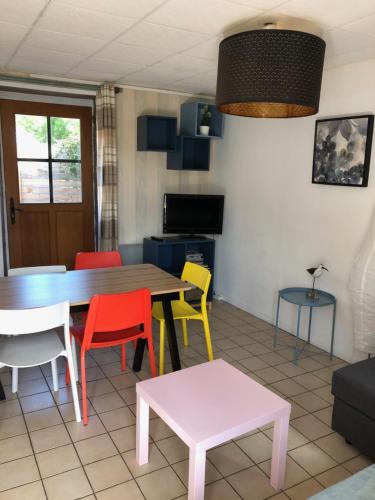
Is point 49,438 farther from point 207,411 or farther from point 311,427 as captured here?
point 311,427

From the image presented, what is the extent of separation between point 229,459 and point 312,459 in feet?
1.49

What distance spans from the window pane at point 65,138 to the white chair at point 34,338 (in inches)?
85.6

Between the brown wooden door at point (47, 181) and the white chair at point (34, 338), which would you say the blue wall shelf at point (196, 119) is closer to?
the brown wooden door at point (47, 181)

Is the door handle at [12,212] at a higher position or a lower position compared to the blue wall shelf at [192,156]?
lower

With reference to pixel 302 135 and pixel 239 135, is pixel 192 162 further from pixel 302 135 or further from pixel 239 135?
pixel 302 135

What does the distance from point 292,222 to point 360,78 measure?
130 centimetres

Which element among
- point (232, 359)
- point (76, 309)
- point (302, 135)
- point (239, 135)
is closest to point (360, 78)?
point (302, 135)

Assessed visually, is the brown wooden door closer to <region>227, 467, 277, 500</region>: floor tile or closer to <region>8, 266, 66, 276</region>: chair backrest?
<region>8, 266, 66, 276</region>: chair backrest

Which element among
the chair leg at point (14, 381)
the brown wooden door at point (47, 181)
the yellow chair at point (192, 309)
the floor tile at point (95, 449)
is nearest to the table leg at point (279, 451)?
the floor tile at point (95, 449)

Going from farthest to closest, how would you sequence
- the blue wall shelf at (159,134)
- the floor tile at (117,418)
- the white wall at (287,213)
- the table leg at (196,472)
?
the blue wall shelf at (159,134)
the white wall at (287,213)
the floor tile at (117,418)
the table leg at (196,472)

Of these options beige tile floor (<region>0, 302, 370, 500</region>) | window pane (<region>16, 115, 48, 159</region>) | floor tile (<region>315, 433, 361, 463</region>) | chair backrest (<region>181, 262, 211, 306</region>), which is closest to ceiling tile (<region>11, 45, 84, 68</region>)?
window pane (<region>16, 115, 48, 159</region>)

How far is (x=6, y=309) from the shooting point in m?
2.31

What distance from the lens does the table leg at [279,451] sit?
78.0 inches

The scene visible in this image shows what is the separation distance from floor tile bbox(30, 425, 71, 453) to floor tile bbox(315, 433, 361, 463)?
57.3 inches
